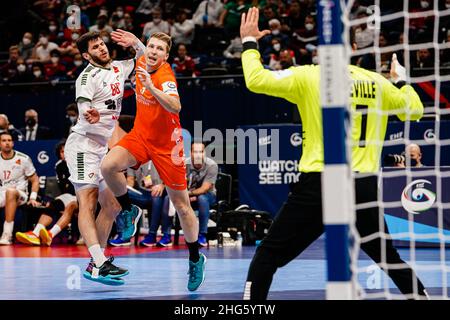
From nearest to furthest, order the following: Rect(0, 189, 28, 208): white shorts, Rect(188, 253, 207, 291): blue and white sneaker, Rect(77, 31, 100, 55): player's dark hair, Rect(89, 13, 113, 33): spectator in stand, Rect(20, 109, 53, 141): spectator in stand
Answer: Rect(188, 253, 207, 291): blue and white sneaker < Rect(77, 31, 100, 55): player's dark hair < Rect(0, 189, 28, 208): white shorts < Rect(20, 109, 53, 141): spectator in stand < Rect(89, 13, 113, 33): spectator in stand

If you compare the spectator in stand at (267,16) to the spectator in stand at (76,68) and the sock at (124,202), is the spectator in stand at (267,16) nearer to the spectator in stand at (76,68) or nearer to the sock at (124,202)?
the spectator in stand at (76,68)

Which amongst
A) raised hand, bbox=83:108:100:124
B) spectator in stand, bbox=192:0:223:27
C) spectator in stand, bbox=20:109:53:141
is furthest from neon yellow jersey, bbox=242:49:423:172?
spectator in stand, bbox=192:0:223:27

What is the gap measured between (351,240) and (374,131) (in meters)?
1.19

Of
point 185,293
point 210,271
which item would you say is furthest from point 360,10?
point 185,293

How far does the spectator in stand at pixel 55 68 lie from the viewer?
17.8m

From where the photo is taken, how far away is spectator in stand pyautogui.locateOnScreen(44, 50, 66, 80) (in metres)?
17.8

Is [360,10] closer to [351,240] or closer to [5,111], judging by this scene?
[5,111]

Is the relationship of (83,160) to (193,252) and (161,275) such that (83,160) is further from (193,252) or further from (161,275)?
(161,275)

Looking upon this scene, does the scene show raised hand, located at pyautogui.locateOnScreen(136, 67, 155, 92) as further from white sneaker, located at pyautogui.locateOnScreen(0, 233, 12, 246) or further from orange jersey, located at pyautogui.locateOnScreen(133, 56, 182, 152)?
white sneaker, located at pyautogui.locateOnScreen(0, 233, 12, 246)

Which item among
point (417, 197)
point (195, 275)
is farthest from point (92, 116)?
point (417, 197)

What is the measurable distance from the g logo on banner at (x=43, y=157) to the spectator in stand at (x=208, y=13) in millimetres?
5870

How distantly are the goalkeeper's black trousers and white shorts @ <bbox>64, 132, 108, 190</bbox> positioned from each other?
288 cm

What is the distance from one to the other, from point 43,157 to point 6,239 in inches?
74.0
